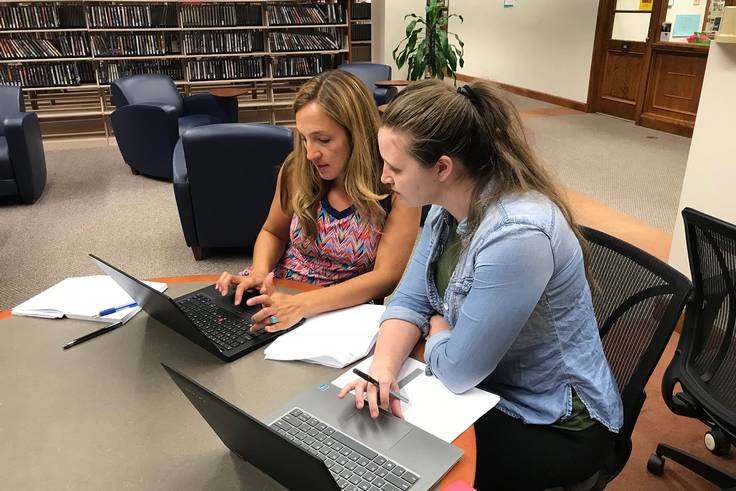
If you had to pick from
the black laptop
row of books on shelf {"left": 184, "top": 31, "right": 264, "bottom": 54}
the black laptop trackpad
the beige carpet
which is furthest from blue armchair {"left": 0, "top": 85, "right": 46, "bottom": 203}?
the black laptop trackpad

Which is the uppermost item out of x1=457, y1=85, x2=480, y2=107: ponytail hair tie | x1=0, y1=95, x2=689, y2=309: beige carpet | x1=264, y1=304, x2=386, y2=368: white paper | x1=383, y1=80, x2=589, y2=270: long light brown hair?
x1=457, y1=85, x2=480, y2=107: ponytail hair tie

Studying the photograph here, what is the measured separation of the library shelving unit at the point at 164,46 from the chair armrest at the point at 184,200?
3134 mm

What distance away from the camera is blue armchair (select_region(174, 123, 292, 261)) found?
3229 mm

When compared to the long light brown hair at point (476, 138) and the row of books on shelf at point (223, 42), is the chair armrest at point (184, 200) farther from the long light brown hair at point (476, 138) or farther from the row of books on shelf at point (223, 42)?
the row of books on shelf at point (223, 42)

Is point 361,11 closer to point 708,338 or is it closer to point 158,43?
point 158,43

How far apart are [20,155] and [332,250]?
3.61 meters

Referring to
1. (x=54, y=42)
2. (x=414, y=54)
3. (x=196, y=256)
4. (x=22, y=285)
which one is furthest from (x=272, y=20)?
(x=22, y=285)

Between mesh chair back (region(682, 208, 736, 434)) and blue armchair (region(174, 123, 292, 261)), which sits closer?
mesh chair back (region(682, 208, 736, 434))

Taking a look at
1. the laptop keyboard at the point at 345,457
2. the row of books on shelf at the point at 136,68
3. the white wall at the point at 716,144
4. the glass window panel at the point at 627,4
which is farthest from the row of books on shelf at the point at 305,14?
the laptop keyboard at the point at 345,457

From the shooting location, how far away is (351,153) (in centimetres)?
163

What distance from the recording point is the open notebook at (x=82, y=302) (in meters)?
1.37

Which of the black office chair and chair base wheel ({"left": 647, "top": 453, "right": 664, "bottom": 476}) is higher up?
the black office chair

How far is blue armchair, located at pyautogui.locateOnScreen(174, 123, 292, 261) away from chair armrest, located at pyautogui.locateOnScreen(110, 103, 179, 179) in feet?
5.36

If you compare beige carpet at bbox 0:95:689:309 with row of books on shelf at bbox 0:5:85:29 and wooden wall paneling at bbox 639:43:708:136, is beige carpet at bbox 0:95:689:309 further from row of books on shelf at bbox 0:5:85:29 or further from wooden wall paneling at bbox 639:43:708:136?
row of books on shelf at bbox 0:5:85:29
